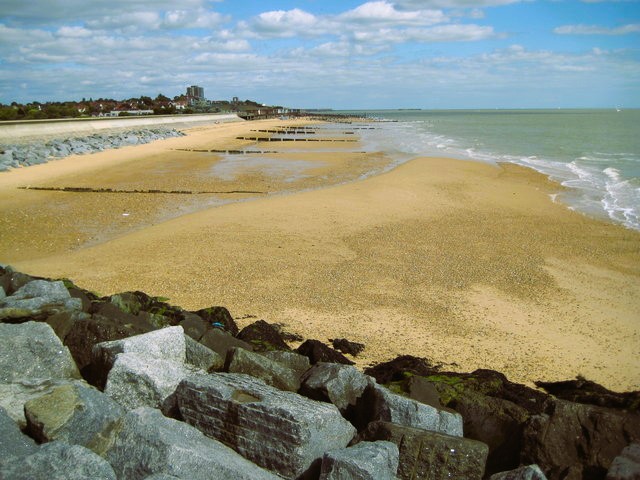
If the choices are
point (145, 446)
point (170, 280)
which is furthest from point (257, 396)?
point (170, 280)

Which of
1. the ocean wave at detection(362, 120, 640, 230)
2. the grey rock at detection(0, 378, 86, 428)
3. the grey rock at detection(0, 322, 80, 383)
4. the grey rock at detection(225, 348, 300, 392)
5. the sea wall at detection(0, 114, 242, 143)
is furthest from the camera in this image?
the sea wall at detection(0, 114, 242, 143)

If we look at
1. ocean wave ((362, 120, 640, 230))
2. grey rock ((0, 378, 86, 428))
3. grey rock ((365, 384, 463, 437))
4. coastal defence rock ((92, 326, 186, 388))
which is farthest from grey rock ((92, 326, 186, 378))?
ocean wave ((362, 120, 640, 230))

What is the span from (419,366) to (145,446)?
3532 mm

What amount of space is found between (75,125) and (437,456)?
151 feet

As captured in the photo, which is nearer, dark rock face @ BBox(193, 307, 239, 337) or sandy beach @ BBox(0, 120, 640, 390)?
dark rock face @ BBox(193, 307, 239, 337)

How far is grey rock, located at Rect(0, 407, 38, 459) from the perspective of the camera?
3410 millimetres

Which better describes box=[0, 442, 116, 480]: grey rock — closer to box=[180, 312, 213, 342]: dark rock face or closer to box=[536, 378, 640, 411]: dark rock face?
box=[180, 312, 213, 342]: dark rock face

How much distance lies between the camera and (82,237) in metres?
12.6

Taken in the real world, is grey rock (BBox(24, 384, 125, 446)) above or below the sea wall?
below

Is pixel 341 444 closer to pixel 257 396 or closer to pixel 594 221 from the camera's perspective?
pixel 257 396

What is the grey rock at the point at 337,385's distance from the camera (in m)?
4.83

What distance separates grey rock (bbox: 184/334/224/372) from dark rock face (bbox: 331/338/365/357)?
205 centimetres

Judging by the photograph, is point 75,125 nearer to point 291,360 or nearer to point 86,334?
point 86,334

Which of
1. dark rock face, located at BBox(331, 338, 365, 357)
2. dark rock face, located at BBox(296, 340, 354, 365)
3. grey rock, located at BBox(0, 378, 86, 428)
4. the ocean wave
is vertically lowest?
dark rock face, located at BBox(331, 338, 365, 357)
